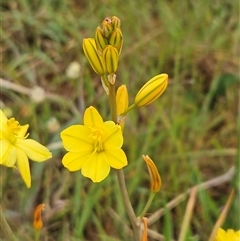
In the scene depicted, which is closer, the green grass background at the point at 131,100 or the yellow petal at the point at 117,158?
the yellow petal at the point at 117,158

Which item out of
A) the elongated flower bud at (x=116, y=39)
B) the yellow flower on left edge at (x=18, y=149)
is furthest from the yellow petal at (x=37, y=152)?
the elongated flower bud at (x=116, y=39)

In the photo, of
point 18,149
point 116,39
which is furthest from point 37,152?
point 116,39

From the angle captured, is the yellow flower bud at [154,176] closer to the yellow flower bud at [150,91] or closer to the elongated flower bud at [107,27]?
the yellow flower bud at [150,91]

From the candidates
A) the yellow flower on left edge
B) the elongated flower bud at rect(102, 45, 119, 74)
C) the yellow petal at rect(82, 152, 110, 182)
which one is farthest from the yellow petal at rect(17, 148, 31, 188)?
the elongated flower bud at rect(102, 45, 119, 74)

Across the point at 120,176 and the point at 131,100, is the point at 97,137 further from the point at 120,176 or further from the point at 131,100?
the point at 131,100

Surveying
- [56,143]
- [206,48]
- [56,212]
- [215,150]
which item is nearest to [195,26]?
[206,48]

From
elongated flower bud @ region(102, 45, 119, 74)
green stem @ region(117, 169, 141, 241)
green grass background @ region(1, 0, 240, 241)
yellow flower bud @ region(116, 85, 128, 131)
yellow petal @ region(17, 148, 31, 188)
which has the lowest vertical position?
green stem @ region(117, 169, 141, 241)

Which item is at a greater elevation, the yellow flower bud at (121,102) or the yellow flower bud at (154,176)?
the yellow flower bud at (121,102)

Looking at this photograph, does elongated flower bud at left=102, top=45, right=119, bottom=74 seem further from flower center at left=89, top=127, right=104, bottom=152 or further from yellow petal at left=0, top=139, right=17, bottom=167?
yellow petal at left=0, top=139, right=17, bottom=167
